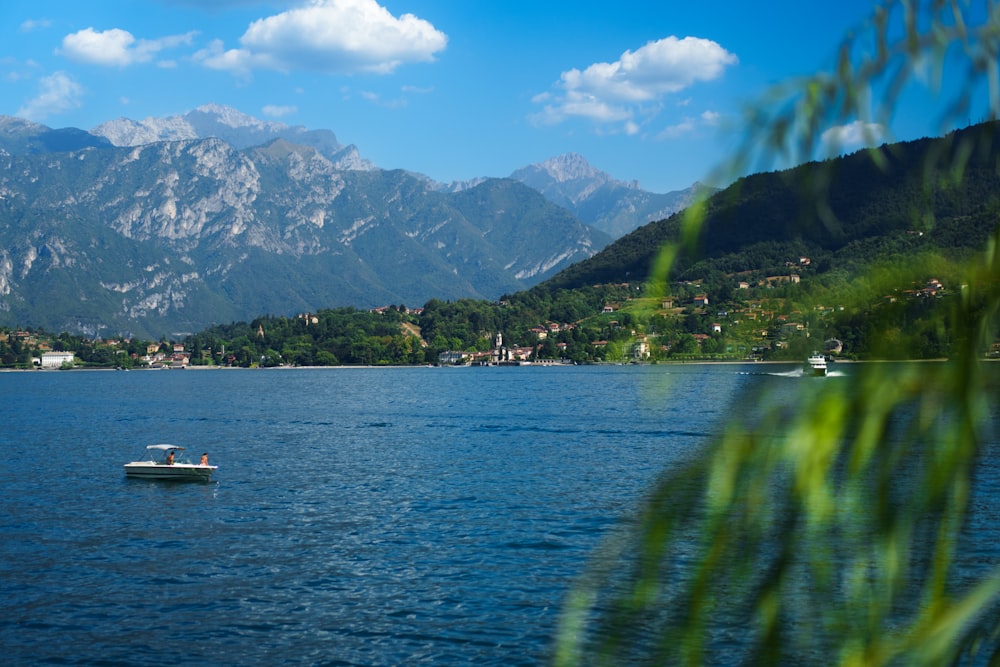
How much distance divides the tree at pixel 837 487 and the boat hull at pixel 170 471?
138 ft

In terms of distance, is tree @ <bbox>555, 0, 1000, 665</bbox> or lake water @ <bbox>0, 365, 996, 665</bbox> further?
lake water @ <bbox>0, 365, 996, 665</bbox>

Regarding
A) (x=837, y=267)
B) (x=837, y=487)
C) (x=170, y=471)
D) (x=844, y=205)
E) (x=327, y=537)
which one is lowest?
(x=327, y=537)

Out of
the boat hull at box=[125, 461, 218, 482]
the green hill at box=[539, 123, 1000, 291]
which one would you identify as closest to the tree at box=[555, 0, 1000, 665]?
the green hill at box=[539, 123, 1000, 291]

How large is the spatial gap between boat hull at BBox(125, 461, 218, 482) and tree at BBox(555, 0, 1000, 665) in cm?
4209

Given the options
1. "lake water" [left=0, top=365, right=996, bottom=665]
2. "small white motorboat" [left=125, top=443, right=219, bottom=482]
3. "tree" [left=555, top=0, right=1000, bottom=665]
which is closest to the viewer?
"tree" [left=555, top=0, right=1000, bottom=665]

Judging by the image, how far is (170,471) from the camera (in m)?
41.6

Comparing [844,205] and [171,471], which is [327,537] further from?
[844,205]

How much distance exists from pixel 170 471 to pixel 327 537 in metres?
16.1

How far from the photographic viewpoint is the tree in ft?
3.99

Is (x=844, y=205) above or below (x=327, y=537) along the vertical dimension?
above

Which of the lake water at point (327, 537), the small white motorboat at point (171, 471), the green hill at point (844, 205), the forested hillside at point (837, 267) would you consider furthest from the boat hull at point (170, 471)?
the green hill at point (844, 205)

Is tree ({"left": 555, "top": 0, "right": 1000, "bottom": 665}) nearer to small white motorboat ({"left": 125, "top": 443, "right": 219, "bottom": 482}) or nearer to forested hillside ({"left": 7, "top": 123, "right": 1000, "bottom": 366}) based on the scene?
forested hillside ({"left": 7, "top": 123, "right": 1000, "bottom": 366})

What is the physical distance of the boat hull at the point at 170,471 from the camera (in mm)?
41000

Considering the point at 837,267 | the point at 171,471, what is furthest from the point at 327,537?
the point at 837,267
